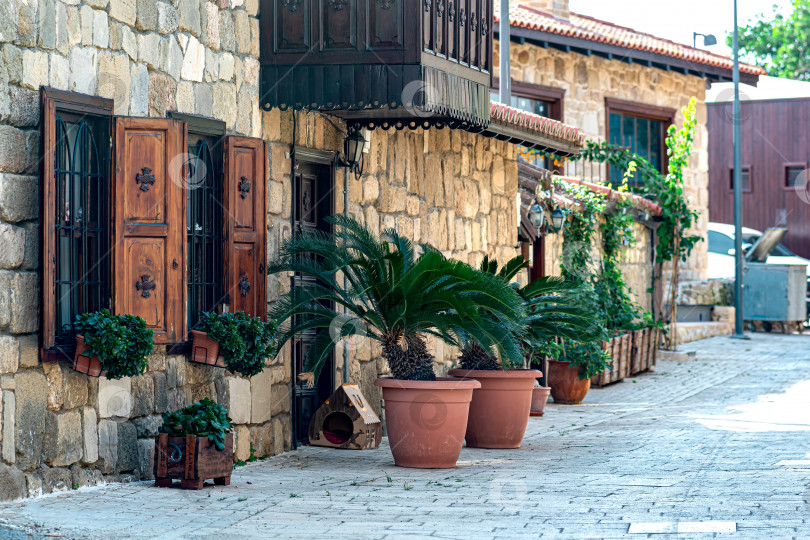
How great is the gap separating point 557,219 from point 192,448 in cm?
851

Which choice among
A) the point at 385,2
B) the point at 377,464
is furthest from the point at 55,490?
the point at 385,2

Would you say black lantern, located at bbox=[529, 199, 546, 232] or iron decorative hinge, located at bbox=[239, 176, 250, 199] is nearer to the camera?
iron decorative hinge, located at bbox=[239, 176, 250, 199]

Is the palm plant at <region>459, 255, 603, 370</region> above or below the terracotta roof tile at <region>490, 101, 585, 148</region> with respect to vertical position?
below

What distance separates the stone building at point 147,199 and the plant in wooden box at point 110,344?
0.42 feet

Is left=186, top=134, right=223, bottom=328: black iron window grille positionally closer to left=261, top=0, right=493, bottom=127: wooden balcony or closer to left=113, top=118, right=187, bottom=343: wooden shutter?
left=113, top=118, right=187, bottom=343: wooden shutter

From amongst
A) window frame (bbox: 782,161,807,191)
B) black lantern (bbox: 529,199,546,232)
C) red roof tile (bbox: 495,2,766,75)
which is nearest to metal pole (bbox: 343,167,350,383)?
black lantern (bbox: 529,199,546,232)

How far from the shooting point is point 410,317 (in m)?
8.30

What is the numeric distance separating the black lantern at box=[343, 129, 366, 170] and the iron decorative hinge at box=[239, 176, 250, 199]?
1571 mm

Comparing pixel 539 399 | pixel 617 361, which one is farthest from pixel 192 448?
pixel 617 361

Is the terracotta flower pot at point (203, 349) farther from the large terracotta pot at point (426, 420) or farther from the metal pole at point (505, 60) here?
the metal pole at point (505, 60)

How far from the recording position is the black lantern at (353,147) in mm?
9633

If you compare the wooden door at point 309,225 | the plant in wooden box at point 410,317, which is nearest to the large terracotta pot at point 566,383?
the wooden door at point 309,225

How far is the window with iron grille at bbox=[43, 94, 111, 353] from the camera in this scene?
21.4ft

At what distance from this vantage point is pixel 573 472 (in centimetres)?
803
